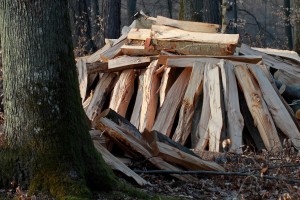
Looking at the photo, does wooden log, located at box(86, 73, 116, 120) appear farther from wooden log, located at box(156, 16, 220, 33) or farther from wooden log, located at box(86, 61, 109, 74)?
wooden log, located at box(156, 16, 220, 33)

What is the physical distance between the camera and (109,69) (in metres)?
11.3

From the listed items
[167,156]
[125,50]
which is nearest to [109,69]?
[125,50]

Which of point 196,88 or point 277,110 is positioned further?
point 196,88

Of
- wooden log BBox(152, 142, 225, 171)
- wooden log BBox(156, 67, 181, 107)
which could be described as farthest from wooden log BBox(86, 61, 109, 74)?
wooden log BBox(152, 142, 225, 171)

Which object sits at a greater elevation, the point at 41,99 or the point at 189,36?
the point at 189,36

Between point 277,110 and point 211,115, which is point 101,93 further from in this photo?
point 277,110

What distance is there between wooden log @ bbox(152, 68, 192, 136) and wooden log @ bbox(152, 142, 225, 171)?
2667mm

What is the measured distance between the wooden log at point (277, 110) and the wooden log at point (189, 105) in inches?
36.3

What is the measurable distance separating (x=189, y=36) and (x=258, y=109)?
2268 millimetres

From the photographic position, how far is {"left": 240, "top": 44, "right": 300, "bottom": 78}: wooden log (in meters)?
11.6

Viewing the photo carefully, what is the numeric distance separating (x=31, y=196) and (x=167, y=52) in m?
6.37

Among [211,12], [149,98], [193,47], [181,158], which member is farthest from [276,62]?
[211,12]

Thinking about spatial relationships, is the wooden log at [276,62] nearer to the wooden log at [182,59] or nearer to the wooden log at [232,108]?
the wooden log at [182,59]

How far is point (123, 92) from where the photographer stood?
1080 cm
